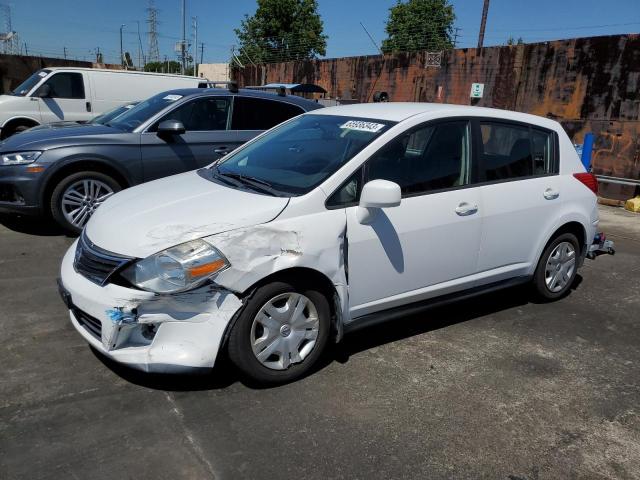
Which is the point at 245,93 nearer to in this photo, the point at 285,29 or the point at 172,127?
the point at 172,127

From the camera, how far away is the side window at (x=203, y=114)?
645 cm

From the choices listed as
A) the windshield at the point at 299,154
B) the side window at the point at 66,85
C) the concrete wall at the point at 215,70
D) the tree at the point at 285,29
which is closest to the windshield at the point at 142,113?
the windshield at the point at 299,154

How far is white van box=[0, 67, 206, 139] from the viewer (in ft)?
34.3

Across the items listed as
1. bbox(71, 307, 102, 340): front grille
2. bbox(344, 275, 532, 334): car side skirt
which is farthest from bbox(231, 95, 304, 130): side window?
bbox(71, 307, 102, 340): front grille

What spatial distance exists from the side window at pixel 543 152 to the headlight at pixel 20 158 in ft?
15.9

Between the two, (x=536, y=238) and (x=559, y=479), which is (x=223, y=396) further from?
(x=536, y=238)

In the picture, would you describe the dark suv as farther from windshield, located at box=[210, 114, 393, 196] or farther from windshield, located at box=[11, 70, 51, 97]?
windshield, located at box=[11, 70, 51, 97]

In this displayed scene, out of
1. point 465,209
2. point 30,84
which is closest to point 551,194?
point 465,209

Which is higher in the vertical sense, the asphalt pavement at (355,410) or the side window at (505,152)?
the side window at (505,152)

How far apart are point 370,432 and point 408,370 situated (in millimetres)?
766

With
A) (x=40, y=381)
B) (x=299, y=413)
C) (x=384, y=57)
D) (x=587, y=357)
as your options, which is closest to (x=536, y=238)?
(x=587, y=357)

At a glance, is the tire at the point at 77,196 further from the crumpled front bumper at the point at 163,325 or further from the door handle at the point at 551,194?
the door handle at the point at 551,194

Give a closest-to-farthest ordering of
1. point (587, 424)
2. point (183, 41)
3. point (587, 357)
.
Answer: point (587, 424) < point (587, 357) < point (183, 41)

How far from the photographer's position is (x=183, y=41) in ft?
110
